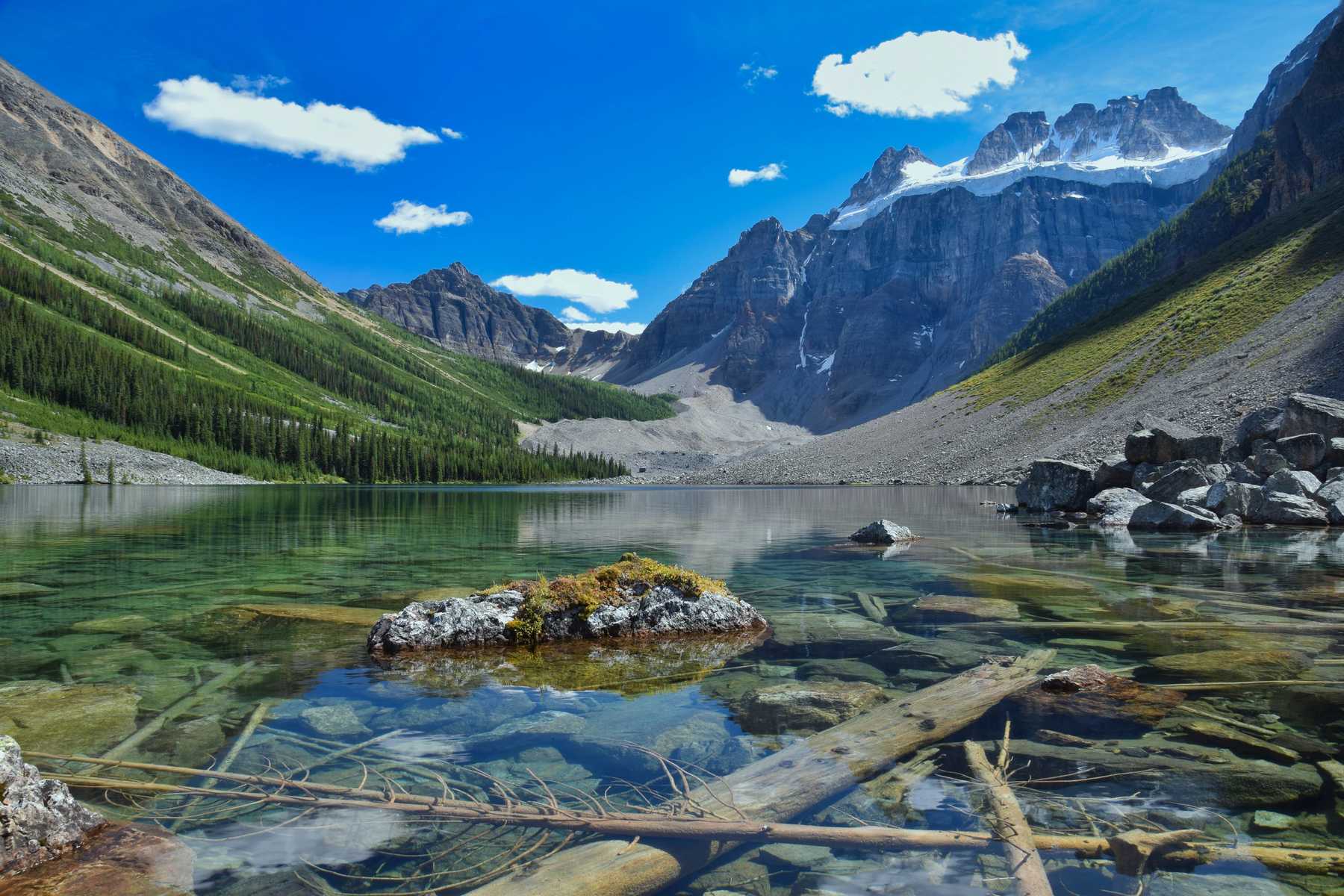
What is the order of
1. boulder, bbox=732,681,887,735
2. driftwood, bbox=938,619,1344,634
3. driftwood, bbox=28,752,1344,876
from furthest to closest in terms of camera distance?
driftwood, bbox=938,619,1344,634
boulder, bbox=732,681,887,735
driftwood, bbox=28,752,1344,876

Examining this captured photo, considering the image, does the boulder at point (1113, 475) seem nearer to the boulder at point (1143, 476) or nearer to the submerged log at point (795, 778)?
the boulder at point (1143, 476)

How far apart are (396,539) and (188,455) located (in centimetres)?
13608

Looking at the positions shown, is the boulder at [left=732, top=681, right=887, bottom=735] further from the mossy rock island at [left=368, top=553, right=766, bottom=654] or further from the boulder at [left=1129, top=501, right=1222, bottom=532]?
the boulder at [left=1129, top=501, right=1222, bottom=532]

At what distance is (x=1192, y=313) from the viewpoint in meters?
112

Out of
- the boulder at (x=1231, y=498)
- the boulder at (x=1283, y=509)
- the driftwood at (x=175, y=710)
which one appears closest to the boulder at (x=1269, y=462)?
the boulder at (x=1231, y=498)

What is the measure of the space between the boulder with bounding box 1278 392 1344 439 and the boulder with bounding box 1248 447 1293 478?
8.42 feet

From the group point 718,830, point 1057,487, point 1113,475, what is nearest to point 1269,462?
point 1113,475

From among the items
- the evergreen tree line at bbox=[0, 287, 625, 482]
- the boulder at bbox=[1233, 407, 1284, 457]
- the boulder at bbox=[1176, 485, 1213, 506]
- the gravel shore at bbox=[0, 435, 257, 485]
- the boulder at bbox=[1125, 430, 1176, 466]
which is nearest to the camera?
the boulder at bbox=[1176, 485, 1213, 506]

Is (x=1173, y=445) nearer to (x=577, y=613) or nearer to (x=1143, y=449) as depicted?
(x=1143, y=449)

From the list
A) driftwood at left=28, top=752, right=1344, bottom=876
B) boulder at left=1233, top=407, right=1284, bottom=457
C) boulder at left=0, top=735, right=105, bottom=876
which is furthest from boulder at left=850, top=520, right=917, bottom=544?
boulder at left=1233, top=407, right=1284, bottom=457

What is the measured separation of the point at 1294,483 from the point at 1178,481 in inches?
229

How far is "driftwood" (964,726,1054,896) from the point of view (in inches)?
203

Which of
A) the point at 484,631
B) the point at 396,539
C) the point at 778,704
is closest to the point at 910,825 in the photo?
the point at 778,704

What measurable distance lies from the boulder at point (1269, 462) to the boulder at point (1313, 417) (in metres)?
2.57
